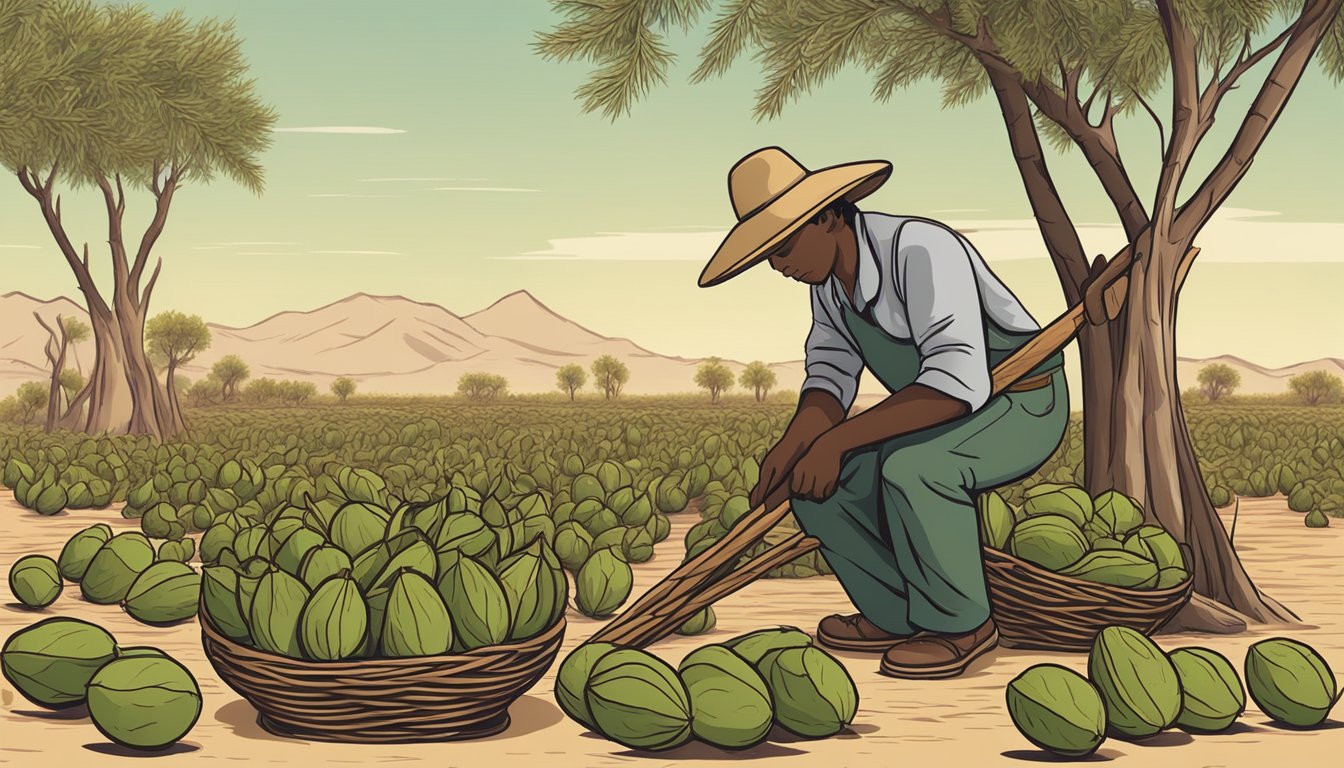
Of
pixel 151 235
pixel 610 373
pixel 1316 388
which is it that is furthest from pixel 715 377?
pixel 151 235

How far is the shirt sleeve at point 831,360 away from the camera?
618cm

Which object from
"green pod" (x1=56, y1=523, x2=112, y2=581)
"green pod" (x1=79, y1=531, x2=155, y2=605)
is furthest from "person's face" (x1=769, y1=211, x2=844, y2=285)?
"green pod" (x1=56, y1=523, x2=112, y2=581)

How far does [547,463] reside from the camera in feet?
44.9

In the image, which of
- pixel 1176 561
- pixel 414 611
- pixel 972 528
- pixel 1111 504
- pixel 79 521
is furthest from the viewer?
pixel 79 521

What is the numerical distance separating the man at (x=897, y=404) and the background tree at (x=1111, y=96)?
0.75 m

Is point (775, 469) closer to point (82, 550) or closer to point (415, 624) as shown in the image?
point (415, 624)

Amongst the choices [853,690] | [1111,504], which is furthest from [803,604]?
[853,690]

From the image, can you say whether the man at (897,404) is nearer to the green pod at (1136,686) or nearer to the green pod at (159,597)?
the green pod at (1136,686)

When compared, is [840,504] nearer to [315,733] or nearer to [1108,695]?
[1108,695]

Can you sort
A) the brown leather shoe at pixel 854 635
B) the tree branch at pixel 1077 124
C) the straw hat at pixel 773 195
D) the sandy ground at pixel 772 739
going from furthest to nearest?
the tree branch at pixel 1077 124 < the brown leather shoe at pixel 854 635 < the straw hat at pixel 773 195 < the sandy ground at pixel 772 739

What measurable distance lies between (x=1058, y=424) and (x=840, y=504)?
0.94m

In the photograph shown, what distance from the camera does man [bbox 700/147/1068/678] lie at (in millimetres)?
5434

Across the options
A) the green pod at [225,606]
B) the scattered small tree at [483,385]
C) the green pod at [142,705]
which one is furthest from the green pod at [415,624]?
the scattered small tree at [483,385]

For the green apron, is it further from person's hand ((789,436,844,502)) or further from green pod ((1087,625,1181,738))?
green pod ((1087,625,1181,738))
